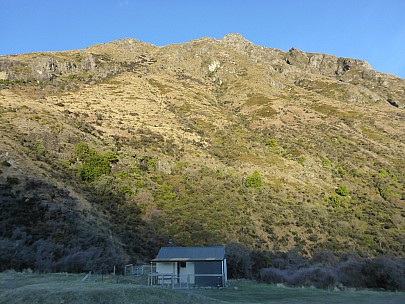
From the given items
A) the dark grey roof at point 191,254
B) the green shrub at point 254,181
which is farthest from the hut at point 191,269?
the green shrub at point 254,181

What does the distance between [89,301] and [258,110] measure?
255 feet

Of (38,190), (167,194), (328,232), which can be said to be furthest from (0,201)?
(328,232)

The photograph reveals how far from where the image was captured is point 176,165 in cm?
5356

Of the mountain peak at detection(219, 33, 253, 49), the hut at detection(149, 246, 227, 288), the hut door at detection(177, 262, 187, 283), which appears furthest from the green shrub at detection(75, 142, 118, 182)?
the mountain peak at detection(219, 33, 253, 49)

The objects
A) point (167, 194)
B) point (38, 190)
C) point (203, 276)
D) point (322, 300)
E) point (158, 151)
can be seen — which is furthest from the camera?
point (158, 151)

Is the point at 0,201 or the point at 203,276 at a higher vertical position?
the point at 0,201

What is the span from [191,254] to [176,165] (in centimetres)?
2674

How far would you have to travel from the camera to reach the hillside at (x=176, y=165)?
35094 mm

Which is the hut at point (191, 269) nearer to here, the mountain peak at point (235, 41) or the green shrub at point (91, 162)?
the green shrub at point (91, 162)

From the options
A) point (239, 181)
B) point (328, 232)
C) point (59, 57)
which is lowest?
point (328, 232)

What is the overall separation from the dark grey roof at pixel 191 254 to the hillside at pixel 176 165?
5.77m

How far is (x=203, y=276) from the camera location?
27188mm

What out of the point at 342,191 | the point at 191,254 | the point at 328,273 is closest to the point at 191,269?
the point at 191,254

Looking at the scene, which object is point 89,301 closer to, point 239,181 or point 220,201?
point 220,201
